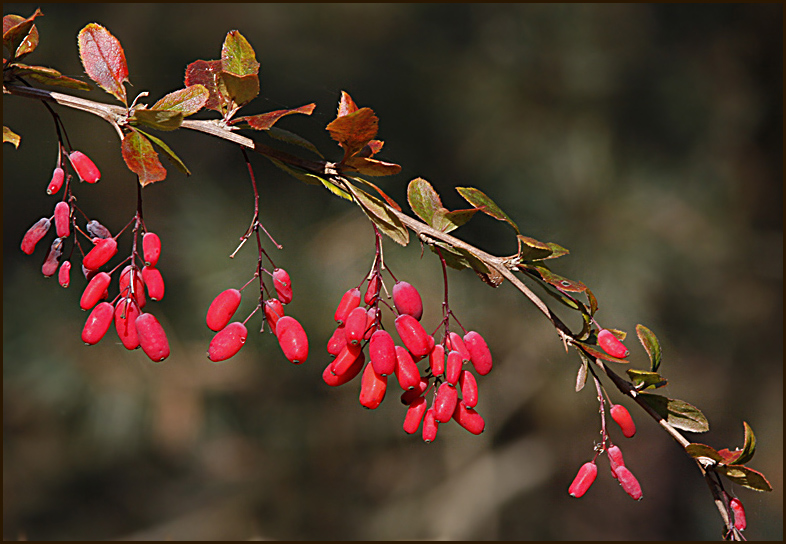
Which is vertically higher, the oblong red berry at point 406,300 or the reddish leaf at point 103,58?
the reddish leaf at point 103,58

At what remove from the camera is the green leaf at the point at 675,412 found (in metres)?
0.33

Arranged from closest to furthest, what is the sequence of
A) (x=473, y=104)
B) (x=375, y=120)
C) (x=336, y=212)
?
(x=375, y=120)
(x=336, y=212)
(x=473, y=104)

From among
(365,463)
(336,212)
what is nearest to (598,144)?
(336,212)

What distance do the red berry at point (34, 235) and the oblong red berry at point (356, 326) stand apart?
18 cm

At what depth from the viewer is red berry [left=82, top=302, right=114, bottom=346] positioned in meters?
0.35

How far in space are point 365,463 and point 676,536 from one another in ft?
3.20

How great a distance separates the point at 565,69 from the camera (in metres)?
1.81

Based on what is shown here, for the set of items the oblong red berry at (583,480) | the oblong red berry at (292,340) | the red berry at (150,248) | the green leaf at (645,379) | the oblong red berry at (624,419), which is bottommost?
the oblong red berry at (583,480)

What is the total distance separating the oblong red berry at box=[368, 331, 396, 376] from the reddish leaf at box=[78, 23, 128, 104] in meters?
0.17

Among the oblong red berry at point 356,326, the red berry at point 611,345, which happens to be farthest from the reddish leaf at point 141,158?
the red berry at point 611,345

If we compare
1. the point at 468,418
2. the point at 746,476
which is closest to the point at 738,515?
the point at 746,476

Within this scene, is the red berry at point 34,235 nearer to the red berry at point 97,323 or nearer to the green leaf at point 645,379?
the red berry at point 97,323

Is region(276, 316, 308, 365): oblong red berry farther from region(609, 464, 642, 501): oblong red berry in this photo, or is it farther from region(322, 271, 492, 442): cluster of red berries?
region(609, 464, 642, 501): oblong red berry

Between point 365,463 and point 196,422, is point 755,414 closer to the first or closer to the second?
point 365,463
